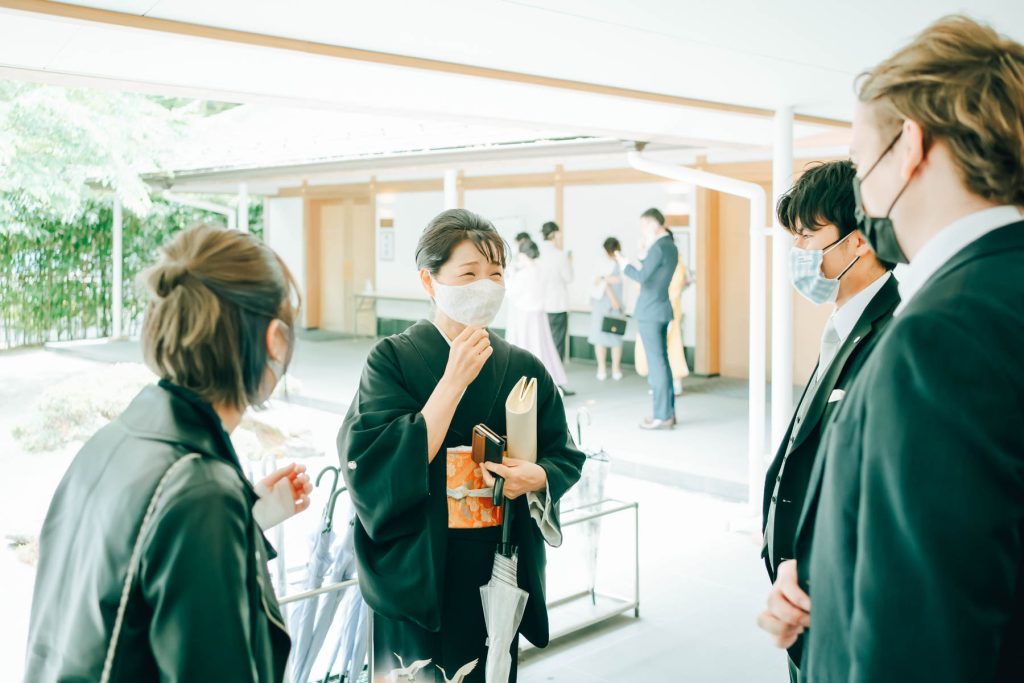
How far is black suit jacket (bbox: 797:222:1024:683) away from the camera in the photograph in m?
1.15

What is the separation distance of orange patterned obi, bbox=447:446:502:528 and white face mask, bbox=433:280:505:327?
362 mm

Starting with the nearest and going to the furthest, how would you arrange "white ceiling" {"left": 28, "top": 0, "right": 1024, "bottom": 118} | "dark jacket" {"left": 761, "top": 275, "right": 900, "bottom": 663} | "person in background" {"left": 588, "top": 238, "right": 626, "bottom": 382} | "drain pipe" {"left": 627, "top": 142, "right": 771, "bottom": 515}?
1. "dark jacket" {"left": 761, "top": 275, "right": 900, "bottom": 663}
2. "white ceiling" {"left": 28, "top": 0, "right": 1024, "bottom": 118}
3. "drain pipe" {"left": 627, "top": 142, "right": 771, "bottom": 515}
4. "person in background" {"left": 588, "top": 238, "right": 626, "bottom": 382}

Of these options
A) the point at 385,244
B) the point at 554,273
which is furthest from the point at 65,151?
the point at 385,244

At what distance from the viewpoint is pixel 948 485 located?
1.15 metres

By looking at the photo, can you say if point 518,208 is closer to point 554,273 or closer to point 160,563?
point 554,273

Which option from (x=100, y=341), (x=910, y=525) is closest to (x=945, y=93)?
(x=910, y=525)

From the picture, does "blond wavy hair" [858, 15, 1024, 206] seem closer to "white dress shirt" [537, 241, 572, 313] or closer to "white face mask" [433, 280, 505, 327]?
"white face mask" [433, 280, 505, 327]

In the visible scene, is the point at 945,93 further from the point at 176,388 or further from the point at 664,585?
the point at 664,585

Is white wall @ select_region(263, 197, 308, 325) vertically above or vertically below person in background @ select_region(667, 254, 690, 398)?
above

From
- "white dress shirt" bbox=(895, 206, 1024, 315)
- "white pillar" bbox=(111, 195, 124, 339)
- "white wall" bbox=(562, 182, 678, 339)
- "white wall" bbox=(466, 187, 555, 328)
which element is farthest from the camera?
"white wall" bbox=(466, 187, 555, 328)

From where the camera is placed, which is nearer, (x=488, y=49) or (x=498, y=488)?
(x=498, y=488)

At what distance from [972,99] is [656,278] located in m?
7.28

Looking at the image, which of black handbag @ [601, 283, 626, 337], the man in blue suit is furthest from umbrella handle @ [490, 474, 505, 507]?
black handbag @ [601, 283, 626, 337]

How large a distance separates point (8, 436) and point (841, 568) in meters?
3.71
